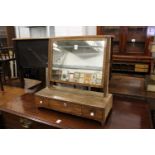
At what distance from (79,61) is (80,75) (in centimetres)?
10

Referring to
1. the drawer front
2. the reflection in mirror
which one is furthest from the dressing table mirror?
the drawer front

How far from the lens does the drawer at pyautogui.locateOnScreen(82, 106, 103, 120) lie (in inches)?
34.9

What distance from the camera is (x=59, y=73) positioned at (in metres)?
1.14

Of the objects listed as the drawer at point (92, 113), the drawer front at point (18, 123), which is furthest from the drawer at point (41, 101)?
the drawer at point (92, 113)

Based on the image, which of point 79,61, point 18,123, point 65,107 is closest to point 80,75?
point 79,61

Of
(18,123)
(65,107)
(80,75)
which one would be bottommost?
(18,123)

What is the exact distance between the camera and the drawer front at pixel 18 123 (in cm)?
102

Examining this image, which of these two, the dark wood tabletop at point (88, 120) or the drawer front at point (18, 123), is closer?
the dark wood tabletop at point (88, 120)

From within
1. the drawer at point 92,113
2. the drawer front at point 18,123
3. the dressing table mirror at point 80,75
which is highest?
the dressing table mirror at point 80,75

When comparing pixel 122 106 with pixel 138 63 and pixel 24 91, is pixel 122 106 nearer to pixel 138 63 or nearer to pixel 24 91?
pixel 24 91

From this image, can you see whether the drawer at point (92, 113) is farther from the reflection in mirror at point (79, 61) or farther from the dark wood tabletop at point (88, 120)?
the reflection in mirror at point (79, 61)

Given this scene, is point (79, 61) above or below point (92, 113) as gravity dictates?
above

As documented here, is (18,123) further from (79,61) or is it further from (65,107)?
(79,61)

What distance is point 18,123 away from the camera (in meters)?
1.12
